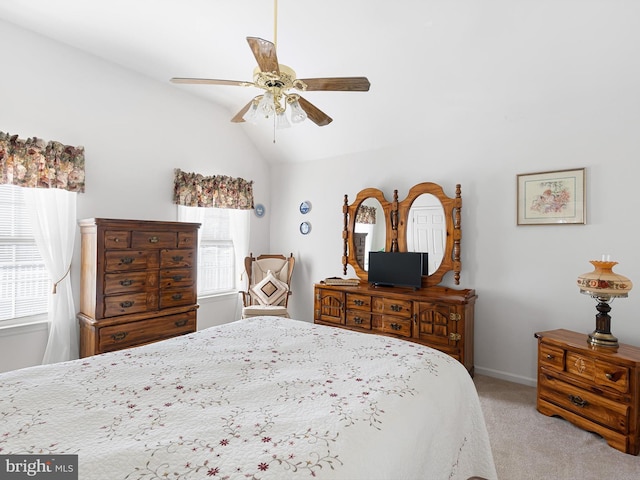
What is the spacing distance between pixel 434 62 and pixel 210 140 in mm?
2790

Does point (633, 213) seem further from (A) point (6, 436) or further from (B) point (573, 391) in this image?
(A) point (6, 436)

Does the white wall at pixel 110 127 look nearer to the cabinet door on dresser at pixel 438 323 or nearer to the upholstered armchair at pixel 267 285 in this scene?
the upholstered armchair at pixel 267 285

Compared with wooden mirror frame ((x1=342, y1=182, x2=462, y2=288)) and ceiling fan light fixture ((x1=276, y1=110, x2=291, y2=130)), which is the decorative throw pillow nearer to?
wooden mirror frame ((x1=342, y1=182, x2=462, y2=288))

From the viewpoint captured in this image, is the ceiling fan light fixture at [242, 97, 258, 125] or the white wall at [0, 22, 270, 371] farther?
the white wall at [0, 22, 270, 371]

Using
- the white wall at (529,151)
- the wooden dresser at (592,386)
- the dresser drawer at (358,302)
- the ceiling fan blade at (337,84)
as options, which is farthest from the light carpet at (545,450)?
the ceiling fan blade at (337,84)

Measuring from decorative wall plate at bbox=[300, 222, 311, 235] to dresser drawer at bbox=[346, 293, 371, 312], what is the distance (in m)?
1.31

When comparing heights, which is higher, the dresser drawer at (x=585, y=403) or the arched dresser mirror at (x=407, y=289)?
the arched dresser mirror at (x=407, y=289)

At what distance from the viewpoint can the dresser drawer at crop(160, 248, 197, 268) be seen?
329 cm

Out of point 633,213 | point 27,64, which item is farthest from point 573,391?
point 27,64

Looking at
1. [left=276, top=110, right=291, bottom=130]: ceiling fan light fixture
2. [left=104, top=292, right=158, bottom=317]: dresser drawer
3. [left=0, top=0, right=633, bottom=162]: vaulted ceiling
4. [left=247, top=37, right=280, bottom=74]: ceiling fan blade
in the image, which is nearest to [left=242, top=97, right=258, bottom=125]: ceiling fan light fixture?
[left=276, top=110, right=291, bottom=130]: ceiling fan light fixture

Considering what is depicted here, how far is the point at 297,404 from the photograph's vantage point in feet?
4.04

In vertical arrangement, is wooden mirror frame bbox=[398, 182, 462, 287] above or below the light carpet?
above

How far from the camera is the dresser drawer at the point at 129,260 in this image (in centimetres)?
293

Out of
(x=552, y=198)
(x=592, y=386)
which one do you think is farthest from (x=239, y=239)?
(x=592, y=386)
